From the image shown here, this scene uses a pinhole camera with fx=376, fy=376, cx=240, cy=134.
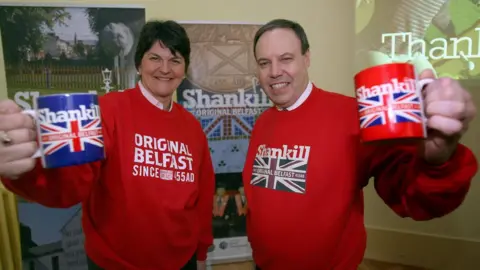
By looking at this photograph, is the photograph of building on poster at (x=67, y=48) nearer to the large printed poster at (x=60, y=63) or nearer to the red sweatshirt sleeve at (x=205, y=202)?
the large printed poster at (x=60, y=63)

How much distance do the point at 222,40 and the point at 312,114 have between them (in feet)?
3.92

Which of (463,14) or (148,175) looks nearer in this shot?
(148,175)

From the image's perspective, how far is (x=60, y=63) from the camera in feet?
6.31

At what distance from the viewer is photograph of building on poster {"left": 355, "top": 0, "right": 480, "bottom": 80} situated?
79.7 inches

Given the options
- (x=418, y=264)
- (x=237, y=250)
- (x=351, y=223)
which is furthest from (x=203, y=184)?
(x=418, y=264)

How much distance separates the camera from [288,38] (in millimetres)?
1131

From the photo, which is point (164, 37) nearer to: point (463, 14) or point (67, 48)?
point (67, 48)

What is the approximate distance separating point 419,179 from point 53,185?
0.76 m

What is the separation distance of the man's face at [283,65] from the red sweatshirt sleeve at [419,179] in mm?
299

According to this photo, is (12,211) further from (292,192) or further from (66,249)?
(292,192)

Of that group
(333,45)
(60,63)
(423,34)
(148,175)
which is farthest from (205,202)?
(423,34)

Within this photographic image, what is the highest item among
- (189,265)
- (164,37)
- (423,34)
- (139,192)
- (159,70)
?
(423,34)

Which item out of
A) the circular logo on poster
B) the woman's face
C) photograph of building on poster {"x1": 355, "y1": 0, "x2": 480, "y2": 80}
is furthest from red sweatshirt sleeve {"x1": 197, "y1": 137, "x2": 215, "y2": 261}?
photograph of building on poster {"x1": 355, "y1": 0, "x2": 480, "y2": 80}

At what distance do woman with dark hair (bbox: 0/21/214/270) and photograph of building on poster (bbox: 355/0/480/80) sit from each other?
55.0 inches
